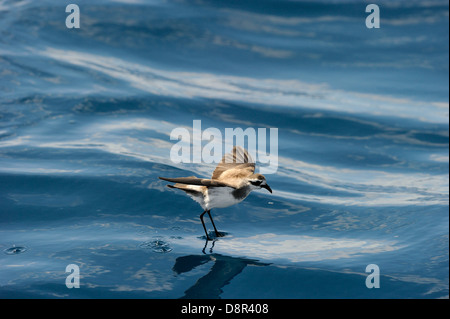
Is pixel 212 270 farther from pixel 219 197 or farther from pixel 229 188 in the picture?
pixel 229 188

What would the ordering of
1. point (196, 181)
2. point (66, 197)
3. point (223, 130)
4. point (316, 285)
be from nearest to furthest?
point (196, 181) → point (316, 285) → point (66, 197) → point (223, 130)

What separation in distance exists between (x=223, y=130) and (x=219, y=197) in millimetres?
5605

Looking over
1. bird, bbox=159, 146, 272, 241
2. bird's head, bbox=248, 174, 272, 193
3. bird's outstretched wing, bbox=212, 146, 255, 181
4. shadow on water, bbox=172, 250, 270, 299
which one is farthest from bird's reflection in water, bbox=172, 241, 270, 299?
bird's head, bbox=248, 174, 272, 193

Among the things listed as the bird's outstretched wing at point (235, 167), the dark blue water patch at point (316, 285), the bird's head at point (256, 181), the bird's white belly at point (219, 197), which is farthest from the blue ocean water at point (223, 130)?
the bird's head at point (256, 181)

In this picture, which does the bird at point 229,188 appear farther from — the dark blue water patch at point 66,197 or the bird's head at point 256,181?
the dark blue water patch at point 66,197

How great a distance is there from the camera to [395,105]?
41.8 feet

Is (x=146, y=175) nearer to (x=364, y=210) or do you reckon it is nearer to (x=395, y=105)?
(x=364, y=210)

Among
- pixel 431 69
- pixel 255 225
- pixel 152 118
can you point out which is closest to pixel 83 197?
pixel 255 225

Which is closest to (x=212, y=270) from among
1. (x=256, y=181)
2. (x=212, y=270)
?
(x=212, y=270)

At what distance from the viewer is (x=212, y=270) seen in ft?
19.1

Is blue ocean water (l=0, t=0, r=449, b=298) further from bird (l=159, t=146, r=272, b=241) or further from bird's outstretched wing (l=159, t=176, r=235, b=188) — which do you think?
bird's outstretched wing (l=159, t=176, r=235, b=188)

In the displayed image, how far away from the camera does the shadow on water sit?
5438mm

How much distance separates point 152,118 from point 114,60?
122 inches

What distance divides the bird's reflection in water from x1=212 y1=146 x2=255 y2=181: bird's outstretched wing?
94 cm
